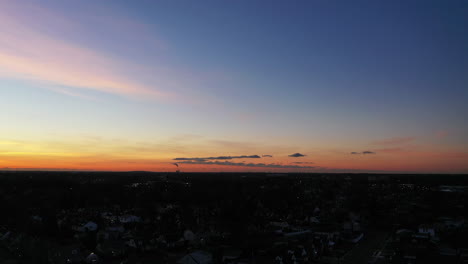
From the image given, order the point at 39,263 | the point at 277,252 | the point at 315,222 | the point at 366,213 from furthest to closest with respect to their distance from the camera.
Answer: the point at 366,213 < the point at 315,222 < the point at 277,252 < the point at 39,263

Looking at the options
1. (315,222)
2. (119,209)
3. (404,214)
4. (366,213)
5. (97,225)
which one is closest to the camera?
(97,225)

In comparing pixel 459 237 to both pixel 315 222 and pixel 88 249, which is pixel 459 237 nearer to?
pixel 315 222

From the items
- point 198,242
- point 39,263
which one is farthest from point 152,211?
point 39,263

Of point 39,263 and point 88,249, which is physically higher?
point 39,263

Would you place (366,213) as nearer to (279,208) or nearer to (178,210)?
(279,208)

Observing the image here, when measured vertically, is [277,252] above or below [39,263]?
below

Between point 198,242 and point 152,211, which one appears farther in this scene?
point 152,211

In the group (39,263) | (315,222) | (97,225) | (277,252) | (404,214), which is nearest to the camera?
(39,263)

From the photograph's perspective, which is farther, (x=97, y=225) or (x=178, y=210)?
(x=178, y=210)

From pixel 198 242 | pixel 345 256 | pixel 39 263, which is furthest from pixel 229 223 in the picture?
pixel 39 263
